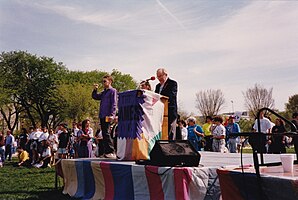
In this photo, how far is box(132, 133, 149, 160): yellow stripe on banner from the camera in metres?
5.37

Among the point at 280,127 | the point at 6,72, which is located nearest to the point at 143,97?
the point at 280,127

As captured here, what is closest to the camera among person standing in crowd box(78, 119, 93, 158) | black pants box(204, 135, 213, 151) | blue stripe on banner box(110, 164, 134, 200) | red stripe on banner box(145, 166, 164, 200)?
red stripe on banner box(145, 166, 164, 200)

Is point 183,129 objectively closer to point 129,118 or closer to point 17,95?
point 129,118

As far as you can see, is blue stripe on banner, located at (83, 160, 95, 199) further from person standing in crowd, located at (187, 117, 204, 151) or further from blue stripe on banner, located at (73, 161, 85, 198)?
person standing in crowd, located at (187, 117, 204, 151)

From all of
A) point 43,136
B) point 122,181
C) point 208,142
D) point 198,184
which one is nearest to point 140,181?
point 122,181

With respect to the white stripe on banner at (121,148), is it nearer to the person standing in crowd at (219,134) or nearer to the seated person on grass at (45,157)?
the person standing in crowd at (219,134)

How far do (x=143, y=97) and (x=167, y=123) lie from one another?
2.59 ft

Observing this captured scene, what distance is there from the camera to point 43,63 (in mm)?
48312

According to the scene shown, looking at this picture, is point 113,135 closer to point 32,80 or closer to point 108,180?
point 108,180

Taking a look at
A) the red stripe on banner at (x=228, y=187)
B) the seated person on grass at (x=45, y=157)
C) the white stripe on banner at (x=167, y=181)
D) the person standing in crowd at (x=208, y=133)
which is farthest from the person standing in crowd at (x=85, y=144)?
the red stripe on banner at (x=228, y=187)

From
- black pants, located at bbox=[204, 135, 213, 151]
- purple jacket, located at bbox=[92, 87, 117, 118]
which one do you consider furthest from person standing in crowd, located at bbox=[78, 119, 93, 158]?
black pants, located at bbox=[204, 135, 213, 151]

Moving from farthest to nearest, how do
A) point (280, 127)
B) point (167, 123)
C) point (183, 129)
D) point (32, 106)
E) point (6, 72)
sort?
A: point (32, 106)
point (6, 72)
point (183, 129)
point (280, 127)
point (167, 123)

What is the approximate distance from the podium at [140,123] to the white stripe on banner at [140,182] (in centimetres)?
76

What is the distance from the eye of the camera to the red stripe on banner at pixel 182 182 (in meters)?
3.87
